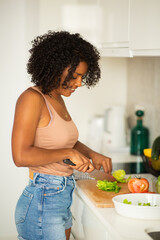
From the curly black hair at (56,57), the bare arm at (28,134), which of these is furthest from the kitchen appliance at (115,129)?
the bare arm at (28,134)

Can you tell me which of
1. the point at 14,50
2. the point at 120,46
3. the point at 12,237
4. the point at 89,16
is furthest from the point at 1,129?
the point at 120,46

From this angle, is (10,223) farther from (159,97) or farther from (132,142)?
(159,97)

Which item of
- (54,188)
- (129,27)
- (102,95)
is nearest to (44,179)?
(54,188)

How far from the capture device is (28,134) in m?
1.42

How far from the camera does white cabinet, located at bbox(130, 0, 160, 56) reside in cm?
173

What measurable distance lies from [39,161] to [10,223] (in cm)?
178

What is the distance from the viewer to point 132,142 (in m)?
2.87

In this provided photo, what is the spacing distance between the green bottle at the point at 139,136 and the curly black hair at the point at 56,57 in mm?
1232

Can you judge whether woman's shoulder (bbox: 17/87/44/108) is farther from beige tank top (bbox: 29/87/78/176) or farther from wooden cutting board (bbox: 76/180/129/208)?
wooden cutting board (bbox: 76/180/129/208)

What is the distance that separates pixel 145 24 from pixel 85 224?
0.94m

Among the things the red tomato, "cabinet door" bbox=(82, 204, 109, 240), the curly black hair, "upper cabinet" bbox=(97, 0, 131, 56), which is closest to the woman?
the curly black hair

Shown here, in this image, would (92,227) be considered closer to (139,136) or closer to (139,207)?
(139,207)

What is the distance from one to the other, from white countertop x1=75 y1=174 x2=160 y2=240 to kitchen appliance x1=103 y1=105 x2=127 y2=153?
5.30ft

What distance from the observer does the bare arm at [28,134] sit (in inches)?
55.4
